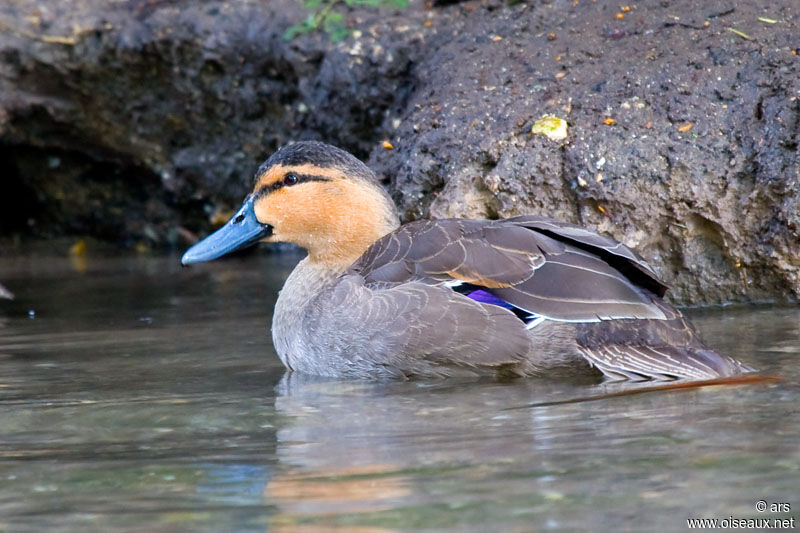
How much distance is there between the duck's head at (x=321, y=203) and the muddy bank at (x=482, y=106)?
43.5 inches

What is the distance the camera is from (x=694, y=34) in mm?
7422

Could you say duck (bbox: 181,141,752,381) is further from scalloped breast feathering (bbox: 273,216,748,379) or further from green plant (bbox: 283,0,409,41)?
green plant (bbox: 283,0,409,41)

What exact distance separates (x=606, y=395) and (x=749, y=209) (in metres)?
2.62

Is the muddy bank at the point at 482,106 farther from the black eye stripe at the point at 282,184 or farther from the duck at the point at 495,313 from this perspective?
the duck at the point at 495,313

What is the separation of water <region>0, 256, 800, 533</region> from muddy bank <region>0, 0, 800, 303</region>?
0.89 metres

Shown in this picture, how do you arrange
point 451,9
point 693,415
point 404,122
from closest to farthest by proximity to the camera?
1. point 693,415
2. point 404,122
3. point 451,9

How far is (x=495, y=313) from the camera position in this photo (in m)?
4.95

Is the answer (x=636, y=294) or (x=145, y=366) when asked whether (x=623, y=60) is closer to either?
(x=636, y=294)

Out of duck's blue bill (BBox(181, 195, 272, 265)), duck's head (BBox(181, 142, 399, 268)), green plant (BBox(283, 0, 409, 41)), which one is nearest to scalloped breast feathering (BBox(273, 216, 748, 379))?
duck's head (BBox(181, 142, 399, 268))

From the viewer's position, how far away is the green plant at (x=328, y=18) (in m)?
9.18

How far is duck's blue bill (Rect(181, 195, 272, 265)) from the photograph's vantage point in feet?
19.7

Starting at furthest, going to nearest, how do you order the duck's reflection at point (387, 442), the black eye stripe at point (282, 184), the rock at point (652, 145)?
the rock at point (652, 145), the black eye stripe at point (282, 184), the duck's reflection at point (387, 442)

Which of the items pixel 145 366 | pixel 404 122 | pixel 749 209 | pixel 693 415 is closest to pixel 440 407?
pixel 693 415

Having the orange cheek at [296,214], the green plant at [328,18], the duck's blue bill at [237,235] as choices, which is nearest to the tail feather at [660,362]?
the orange cheek at [296,214]
